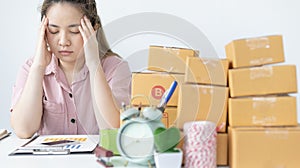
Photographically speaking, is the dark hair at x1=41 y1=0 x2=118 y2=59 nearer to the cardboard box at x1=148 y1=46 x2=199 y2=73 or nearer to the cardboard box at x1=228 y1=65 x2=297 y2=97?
the cardboard box at x1=148 y1=46 x2=199 y2=73

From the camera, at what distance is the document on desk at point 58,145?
0.92 m

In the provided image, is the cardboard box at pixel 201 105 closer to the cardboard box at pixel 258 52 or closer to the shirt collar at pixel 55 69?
the cardboard box at pixel 258 52

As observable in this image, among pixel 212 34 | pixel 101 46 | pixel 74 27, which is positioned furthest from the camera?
pixel 212 34

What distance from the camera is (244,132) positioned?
0.75 meters

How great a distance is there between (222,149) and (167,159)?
0.44 ft

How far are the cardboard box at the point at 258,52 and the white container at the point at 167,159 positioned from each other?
217 mm

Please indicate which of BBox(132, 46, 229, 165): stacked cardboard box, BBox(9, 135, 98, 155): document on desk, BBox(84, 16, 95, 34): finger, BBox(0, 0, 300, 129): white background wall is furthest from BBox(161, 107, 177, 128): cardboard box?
BBox(0, 0, 300, 129): white background wall

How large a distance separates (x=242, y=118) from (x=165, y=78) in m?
0.20

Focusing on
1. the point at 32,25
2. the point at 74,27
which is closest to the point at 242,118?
the point at 74,27

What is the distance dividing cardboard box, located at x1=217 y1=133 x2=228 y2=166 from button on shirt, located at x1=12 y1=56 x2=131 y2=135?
0.50 m

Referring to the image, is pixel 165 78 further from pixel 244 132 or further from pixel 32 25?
pixel 32 25

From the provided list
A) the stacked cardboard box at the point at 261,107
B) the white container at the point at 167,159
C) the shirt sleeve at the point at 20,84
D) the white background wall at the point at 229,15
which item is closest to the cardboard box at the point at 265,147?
the stacked cardboard box at the point at 261,107

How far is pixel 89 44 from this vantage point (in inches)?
48.0

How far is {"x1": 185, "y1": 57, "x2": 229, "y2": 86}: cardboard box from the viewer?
80 cm
